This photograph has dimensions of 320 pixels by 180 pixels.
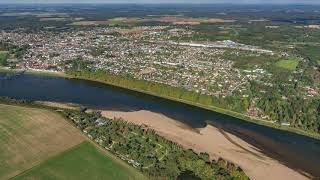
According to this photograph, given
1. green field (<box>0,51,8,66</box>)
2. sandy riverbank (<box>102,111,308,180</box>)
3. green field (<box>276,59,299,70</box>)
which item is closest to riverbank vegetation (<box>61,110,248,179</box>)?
sandy riverbank (<box>102,111,308,180</box>)

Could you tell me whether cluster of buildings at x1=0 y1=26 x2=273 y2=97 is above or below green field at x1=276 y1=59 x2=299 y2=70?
above

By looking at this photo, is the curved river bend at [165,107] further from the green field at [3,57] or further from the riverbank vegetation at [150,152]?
the green field at [3,57]

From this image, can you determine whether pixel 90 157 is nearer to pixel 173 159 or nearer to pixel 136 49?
pixel 173 159

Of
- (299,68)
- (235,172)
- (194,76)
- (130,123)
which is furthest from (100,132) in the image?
(299,68)

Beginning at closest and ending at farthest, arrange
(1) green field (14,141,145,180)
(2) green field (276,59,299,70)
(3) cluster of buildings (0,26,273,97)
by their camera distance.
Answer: (1) green field (14,141,145,180) < (3) cluster of buildings (0,26,273,97) < (2) green field (276,59,299,70)

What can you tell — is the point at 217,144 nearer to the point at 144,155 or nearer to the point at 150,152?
the point at 150,152

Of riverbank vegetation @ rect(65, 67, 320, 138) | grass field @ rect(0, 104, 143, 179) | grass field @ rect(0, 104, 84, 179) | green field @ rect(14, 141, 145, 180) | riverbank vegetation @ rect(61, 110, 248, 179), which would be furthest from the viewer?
riverbank vegetation @ rect(65, 67, 320, 138)

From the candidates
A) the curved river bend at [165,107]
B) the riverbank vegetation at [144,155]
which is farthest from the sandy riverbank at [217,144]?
the riverbank vegetation at [144,155]

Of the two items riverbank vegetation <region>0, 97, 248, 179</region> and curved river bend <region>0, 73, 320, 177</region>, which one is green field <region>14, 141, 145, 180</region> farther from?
curved river bend <region>0, 73, 320, 177</region>
